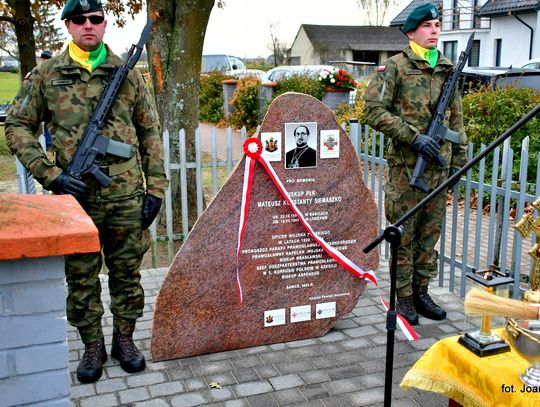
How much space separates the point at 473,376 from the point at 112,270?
2.37 metres

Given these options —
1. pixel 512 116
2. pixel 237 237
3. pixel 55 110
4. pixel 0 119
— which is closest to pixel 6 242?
pixel 55 110

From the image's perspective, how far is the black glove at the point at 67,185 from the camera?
3.60 meters

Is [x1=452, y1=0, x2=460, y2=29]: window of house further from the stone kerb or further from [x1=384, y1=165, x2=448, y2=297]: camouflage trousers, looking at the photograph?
the stone kerb

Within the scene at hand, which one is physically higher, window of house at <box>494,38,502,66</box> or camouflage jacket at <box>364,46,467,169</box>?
window of house at <box>494,38,502,66</box>

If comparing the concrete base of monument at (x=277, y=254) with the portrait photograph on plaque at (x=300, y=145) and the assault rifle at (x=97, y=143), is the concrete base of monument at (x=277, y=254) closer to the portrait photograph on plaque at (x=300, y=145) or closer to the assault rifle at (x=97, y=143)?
the portrait photograph on plaque at (x=300, y=145)

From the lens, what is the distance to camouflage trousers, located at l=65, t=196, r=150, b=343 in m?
3.78

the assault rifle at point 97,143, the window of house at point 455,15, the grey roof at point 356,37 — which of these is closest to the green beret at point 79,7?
the assault rifle at point 97,143

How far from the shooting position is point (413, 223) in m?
4.66

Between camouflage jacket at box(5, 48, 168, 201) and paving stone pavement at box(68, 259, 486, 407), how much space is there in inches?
44.0

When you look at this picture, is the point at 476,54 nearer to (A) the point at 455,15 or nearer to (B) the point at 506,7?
(A) the point at 455,15

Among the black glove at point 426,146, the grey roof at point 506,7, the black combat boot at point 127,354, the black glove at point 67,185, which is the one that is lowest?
the black combat boot at point 127,354

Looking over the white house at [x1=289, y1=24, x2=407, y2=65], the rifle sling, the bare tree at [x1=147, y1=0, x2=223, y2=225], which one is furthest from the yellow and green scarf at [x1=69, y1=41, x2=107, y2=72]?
the white house at [x1=289, y1=24, x2=407, y2=65]

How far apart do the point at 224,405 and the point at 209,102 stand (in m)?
18.5

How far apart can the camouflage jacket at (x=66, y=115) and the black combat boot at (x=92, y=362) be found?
3.03 ft
